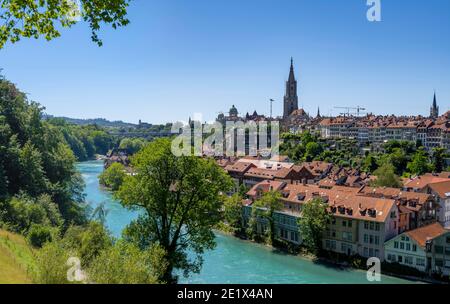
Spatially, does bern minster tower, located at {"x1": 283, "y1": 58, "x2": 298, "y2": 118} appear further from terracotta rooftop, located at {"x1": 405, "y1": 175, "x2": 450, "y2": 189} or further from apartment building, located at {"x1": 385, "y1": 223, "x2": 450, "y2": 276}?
apartment building, located at {"x1": 385, "y1": 223, "x2": 450, "y2": 276}

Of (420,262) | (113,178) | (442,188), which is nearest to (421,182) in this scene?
(442,188)

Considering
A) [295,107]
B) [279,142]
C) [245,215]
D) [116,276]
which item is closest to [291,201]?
[245,215]

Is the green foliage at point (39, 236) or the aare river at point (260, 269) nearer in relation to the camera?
the green foliage at point (39, 236)

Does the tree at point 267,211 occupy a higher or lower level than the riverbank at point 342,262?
higher

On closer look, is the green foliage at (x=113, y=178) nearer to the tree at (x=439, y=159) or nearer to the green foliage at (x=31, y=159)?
the green foliage at (x=31, y=159)

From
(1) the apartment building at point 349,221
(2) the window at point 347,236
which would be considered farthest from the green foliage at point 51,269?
(2) the window at point 347,236

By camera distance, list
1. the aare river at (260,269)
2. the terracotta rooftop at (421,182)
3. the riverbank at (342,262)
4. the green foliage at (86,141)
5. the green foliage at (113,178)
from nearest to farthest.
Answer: the aare river at (260,269) < the riverbank at (342,262) < the terracotta rooftop at (421,182) < the green foliage at (113,178) < the green foliage at (86,141)

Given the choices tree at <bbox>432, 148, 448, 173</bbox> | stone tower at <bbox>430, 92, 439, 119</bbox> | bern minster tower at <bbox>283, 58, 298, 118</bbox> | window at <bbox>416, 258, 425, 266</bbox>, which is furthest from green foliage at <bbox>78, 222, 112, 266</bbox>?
stone tower at <bbox>430, 92, 439, 119</bbox>
